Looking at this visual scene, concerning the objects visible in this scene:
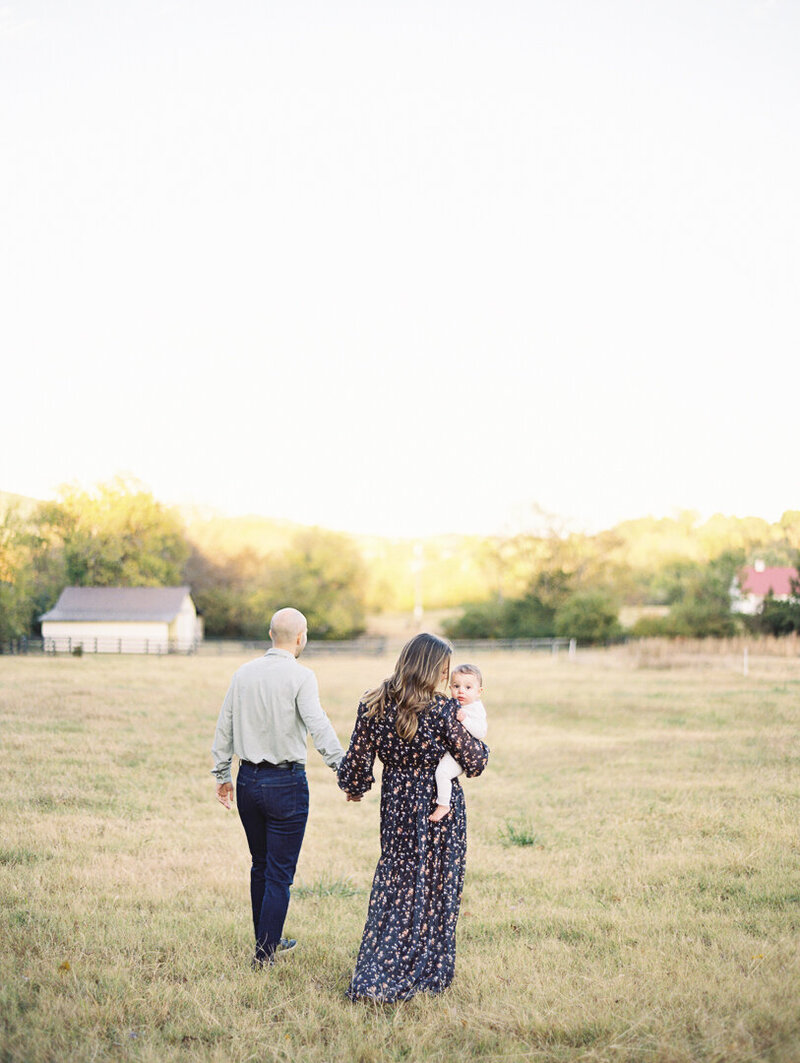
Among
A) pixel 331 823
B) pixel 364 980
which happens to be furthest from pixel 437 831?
pixel 331 823

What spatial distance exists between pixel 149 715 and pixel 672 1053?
15279 mm

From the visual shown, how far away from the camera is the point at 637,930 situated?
5797mm

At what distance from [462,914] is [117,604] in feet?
165

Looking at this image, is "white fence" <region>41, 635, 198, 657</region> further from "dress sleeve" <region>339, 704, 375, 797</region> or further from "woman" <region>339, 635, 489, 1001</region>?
"woman" <region>339, 635, 489, 1001</region>

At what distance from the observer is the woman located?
447 cm

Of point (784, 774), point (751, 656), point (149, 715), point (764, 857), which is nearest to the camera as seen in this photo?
point (764, 857)

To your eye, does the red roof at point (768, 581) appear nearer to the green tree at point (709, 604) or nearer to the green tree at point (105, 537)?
the green tree at point (709, 604)

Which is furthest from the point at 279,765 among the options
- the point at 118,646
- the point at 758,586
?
the point at 118,646

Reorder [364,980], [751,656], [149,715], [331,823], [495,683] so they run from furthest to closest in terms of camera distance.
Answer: [495,683] → [751,656] → [149,715] → [331,823] → [364,980]

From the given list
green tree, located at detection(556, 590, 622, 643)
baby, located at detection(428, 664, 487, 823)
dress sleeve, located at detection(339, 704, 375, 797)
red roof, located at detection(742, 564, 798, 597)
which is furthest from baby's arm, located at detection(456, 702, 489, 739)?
green tree, located at detection(556, 590, 622, 643)

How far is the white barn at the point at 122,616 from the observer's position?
51750mm

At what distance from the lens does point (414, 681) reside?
4.45 metres

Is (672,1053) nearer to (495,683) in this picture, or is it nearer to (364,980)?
(364,980)

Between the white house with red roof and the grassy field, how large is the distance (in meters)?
17.1
